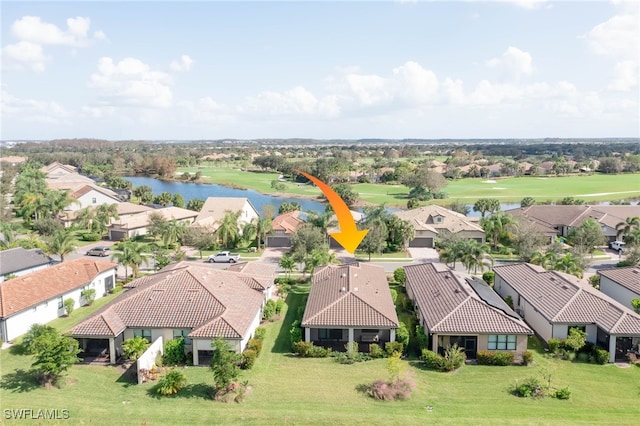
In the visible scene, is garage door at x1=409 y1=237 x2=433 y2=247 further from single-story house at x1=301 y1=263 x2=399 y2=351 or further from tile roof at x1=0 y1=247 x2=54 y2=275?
tile roof at x1=0 y1=247 x2=54 y2=275

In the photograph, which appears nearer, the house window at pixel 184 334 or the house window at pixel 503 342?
the house window at pixel 184 334

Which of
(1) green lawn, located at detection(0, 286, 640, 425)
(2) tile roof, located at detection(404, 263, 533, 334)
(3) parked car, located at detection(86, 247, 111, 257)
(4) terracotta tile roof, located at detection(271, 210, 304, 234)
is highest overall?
(4) terracotta tile roof, located at detection(271, 210, 304, 234)

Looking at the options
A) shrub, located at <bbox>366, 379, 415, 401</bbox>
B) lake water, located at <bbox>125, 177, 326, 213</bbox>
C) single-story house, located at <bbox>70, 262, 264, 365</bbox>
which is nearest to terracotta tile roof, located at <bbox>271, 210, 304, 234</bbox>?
single-story house, located at <bbox>70, 262, 264, 365</bbox>

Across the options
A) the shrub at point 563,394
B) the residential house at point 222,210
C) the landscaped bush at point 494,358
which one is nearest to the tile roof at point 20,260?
the residential house at point 222,210

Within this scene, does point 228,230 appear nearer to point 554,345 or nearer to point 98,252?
point 98,252

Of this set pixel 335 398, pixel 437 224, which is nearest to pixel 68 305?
pixel 335 398

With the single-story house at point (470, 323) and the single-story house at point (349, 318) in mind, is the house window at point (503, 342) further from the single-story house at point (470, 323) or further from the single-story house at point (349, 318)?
the single-story house at point (349, 318)
